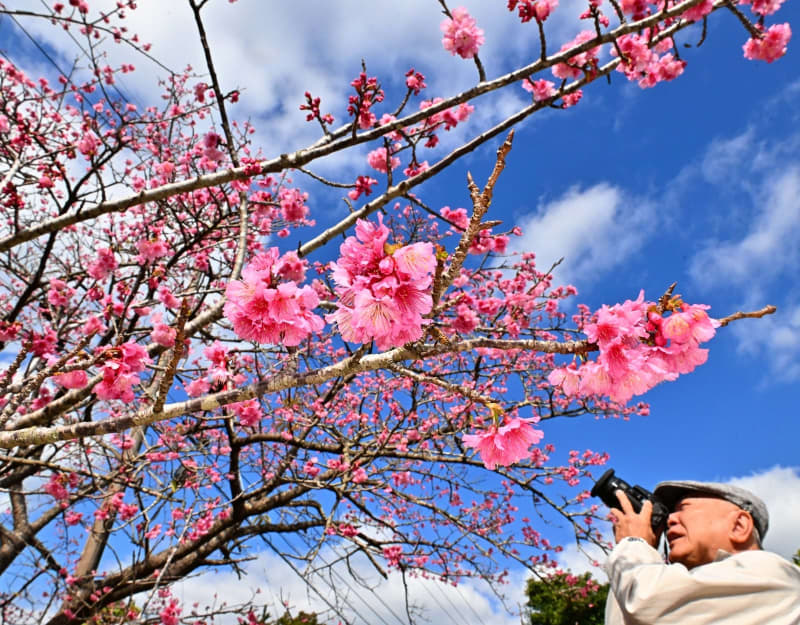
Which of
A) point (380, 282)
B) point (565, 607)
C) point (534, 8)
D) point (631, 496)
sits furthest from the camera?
point (565, 607)

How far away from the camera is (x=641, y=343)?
4.74 ft

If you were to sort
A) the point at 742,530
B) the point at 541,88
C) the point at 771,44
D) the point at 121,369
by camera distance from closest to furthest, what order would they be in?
the point at 742,530
the point at 121,369
the point at 771,44
the point at 541,88

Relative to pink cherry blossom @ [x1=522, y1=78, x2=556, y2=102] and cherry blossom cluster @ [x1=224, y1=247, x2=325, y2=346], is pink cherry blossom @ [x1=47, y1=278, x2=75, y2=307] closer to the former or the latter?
cherry blossom cluster @ [x1=224, y1=247, x2=325, y2=346]

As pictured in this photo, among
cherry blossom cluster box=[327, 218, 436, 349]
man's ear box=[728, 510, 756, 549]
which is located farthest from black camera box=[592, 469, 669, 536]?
cherry blossom cluster box=[327, 218, 436, 349]

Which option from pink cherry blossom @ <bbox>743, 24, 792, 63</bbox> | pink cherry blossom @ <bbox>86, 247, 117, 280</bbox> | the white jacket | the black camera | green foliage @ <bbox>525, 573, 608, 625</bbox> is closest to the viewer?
the white jacket

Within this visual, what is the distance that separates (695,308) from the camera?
141cm

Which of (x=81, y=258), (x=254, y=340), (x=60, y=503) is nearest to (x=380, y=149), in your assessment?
(x=254, y=340)

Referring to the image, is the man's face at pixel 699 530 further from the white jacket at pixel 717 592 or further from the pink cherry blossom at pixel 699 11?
the pink cherry blossom at pixel 699 11

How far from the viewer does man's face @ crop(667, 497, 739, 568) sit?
5.57 ft

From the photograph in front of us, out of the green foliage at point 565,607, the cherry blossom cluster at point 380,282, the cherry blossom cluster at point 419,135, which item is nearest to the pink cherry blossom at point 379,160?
the cherry blossom cluster at point 419,135

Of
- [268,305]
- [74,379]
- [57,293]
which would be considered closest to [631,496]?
[268,305]

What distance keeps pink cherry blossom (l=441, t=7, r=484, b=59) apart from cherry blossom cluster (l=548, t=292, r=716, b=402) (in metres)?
2.63

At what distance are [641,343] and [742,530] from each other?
85 centimetres

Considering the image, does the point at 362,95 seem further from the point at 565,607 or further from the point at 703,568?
the point at 565,607
